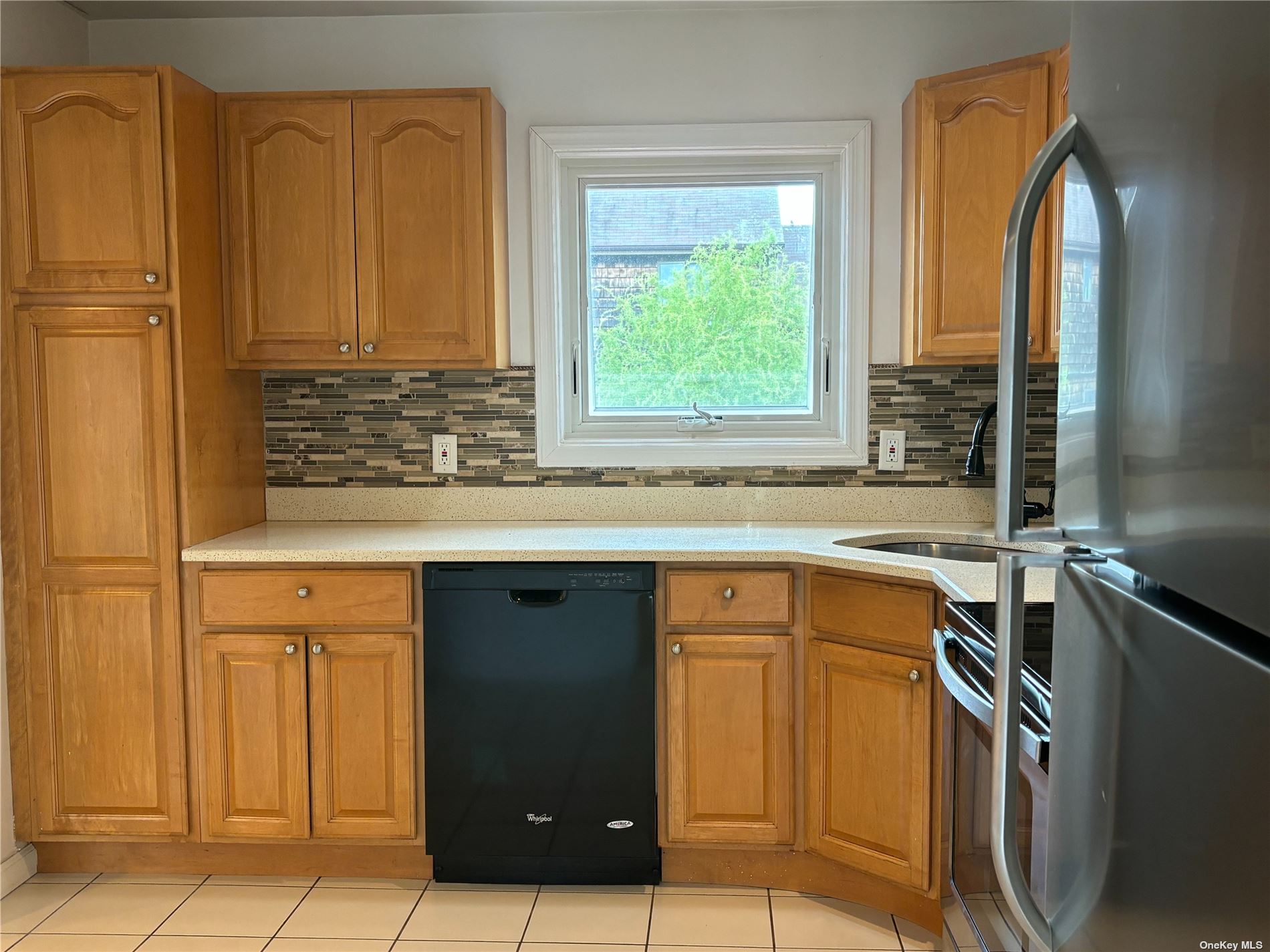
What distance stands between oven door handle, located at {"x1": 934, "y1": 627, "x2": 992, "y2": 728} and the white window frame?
1.32 m

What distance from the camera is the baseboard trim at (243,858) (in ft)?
9.04

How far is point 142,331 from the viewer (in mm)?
2648

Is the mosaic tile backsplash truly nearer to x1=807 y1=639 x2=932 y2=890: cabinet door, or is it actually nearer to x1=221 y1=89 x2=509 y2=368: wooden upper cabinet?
x1=221 y1=89 x2=509 y2=368: wooden upper cabinet

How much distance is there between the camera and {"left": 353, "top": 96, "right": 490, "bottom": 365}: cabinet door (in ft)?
9.27

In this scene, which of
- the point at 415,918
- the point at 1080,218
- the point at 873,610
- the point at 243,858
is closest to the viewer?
the point at 1080,218

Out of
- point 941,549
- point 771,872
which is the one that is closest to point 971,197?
point 941,549

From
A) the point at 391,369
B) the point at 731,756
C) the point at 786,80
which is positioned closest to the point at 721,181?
the point at 786,80

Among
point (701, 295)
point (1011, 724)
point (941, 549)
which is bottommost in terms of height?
point (941, 549)

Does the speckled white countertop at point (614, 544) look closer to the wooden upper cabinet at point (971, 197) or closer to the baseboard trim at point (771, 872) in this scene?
the wooden upper cabinet at point (971, 197)

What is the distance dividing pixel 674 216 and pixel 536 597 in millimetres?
1262

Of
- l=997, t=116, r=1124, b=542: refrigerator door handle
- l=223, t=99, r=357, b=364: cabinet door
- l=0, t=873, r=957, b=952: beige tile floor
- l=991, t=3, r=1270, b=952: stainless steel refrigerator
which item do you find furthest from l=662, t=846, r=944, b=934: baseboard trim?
l=997, t=116, r=1124, b=542: refrigerator door handle

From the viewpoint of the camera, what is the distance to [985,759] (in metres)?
1.46

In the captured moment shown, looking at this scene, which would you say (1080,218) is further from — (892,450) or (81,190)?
(81,190)

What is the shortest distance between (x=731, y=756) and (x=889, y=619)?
55 cm
